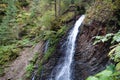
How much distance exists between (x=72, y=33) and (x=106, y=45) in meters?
5.25

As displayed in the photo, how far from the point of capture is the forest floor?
53.3ft

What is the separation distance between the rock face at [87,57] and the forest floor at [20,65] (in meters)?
2.72

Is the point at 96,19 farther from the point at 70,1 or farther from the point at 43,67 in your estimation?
the point at 70,1

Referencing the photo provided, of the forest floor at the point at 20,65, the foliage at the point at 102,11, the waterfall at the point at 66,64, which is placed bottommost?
the forest floor at the point at 20,65

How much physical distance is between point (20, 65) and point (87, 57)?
272 inches

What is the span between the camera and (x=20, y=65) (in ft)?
56.7

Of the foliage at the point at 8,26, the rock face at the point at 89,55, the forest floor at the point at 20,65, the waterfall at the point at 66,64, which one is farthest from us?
the foliage at the point at 8,26

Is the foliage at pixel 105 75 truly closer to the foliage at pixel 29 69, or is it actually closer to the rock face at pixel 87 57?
the rock face at pixel 87 57

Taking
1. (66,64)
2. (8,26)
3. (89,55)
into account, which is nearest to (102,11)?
(89,55)

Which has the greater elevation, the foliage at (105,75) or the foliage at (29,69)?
the foliage at (105,75)

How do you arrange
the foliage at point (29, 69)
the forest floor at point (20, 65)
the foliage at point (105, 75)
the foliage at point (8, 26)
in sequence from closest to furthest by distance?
the foliage at point (105, 75), the foliage at point (29, 69), the forest floor at point (20, 65), the foliage at point (8, 26)

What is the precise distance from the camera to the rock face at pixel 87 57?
1090 centimetres

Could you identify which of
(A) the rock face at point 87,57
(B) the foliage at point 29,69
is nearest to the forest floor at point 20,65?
(B) the foliage at point 29,69

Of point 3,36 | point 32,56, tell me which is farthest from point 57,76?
point 3,36
